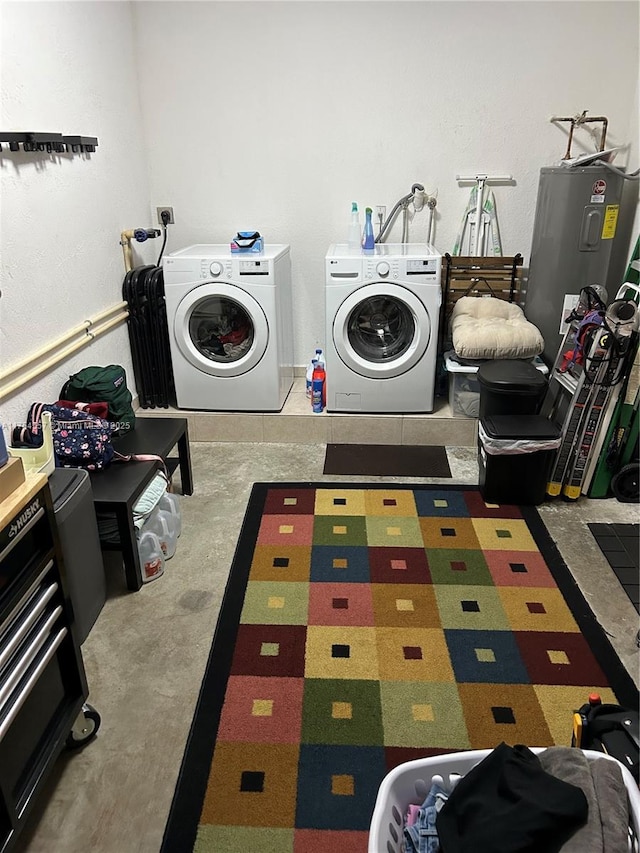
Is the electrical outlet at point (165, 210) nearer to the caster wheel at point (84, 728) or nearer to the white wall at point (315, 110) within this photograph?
the white wall at point (315, 110)

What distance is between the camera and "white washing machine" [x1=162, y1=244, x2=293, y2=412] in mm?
3381

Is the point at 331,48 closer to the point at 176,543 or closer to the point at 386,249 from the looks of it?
the point at 386,249

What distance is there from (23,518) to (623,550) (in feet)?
7.58

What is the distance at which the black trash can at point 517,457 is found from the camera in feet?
9.10

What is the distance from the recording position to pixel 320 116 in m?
3.72

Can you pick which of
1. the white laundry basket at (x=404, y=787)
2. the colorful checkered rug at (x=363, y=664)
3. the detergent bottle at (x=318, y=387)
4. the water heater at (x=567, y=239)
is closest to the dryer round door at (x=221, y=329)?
the detergent bottle at (x=318, y=387)

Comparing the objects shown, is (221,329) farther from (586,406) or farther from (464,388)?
(586,406)

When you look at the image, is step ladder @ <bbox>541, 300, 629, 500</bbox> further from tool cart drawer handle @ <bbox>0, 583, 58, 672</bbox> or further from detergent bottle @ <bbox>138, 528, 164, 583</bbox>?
tool cart drawer handle @ <bbox>0, 583, 58, 672</bbox>

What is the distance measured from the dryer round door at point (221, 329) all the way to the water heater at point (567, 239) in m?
1.64

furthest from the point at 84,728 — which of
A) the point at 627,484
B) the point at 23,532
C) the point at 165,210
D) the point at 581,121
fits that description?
the point at 581,121

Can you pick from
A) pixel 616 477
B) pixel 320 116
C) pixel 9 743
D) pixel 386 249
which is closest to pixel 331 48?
pixel 320 116

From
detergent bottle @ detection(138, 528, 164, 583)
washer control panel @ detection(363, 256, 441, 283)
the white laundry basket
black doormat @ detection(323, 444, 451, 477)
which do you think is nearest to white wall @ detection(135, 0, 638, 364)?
washer control panel @ detection(363, 256, 441, 283)

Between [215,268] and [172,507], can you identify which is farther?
[215,268]

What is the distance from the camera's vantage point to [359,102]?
3682 mm
